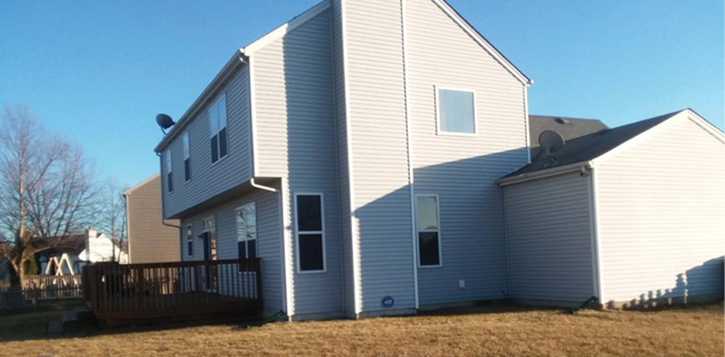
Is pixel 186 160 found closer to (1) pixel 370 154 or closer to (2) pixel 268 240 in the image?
(2) pixel 268 240

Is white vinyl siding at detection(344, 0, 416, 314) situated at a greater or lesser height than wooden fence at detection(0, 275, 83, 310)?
greater

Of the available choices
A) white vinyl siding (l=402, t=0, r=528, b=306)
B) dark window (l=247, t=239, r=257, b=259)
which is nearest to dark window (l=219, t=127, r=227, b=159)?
dark window (l=247, t=239, r=257, b=259)

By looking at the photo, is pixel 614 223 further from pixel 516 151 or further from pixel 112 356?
pixel 112 356

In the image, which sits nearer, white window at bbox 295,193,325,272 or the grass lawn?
the grass lawn

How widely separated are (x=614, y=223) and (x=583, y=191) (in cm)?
91

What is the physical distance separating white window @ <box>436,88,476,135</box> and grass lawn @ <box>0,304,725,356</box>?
4253 millimetres

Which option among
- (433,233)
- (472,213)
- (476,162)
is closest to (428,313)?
(433,233)

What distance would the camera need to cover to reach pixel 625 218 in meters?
12.6

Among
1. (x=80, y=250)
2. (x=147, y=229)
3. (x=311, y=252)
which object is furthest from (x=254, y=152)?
(x=80, y=250)

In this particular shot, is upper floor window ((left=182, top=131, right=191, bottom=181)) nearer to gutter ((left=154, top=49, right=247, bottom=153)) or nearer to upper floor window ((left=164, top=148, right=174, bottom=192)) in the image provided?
gutter ((left=154, top=49, right=247, bottom=153))

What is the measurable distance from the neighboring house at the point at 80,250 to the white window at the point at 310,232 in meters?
21.0

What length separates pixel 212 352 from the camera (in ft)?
29.6

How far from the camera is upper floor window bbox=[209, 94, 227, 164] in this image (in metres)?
14.2

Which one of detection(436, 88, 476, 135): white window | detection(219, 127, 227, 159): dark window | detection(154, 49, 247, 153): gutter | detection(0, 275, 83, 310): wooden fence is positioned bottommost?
detection(0, 275, 83, 310): wooden fence
